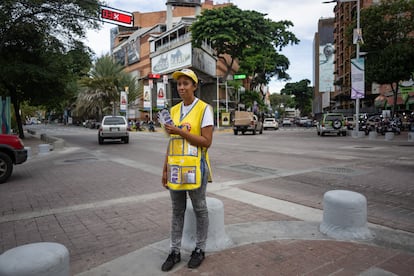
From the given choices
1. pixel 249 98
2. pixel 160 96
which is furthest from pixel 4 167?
pixel 249 98

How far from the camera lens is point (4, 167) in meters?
8.05

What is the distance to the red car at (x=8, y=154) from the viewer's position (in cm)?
805

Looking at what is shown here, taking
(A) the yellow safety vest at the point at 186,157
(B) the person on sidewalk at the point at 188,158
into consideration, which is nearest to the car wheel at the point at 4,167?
(B) the person on sidewalk at the point at 188,158

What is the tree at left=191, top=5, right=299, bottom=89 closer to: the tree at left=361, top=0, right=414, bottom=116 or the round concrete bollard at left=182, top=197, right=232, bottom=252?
the tree at left=361, top=0, right=414, bottom=116

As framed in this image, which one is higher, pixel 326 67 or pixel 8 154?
pixel 326 67

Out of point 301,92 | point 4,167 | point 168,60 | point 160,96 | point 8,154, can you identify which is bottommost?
point 4,167

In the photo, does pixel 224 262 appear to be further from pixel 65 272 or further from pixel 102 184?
pixel 102 184

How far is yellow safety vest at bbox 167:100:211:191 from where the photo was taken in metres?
2.95

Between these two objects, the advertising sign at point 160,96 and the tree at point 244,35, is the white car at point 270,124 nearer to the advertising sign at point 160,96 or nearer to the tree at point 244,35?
the tree at point 244,35

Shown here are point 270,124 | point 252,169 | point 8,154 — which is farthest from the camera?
point 270,124

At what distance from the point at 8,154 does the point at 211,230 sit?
6.93 metres

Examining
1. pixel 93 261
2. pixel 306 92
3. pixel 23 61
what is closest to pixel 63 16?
pixel 23 61

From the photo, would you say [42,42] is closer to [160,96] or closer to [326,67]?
[160,96]

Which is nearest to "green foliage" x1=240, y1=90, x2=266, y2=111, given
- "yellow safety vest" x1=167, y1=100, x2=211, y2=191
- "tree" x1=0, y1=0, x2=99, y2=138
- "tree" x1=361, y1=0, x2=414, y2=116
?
"tree" x1=361, y1=0, x2=414, y2=116
